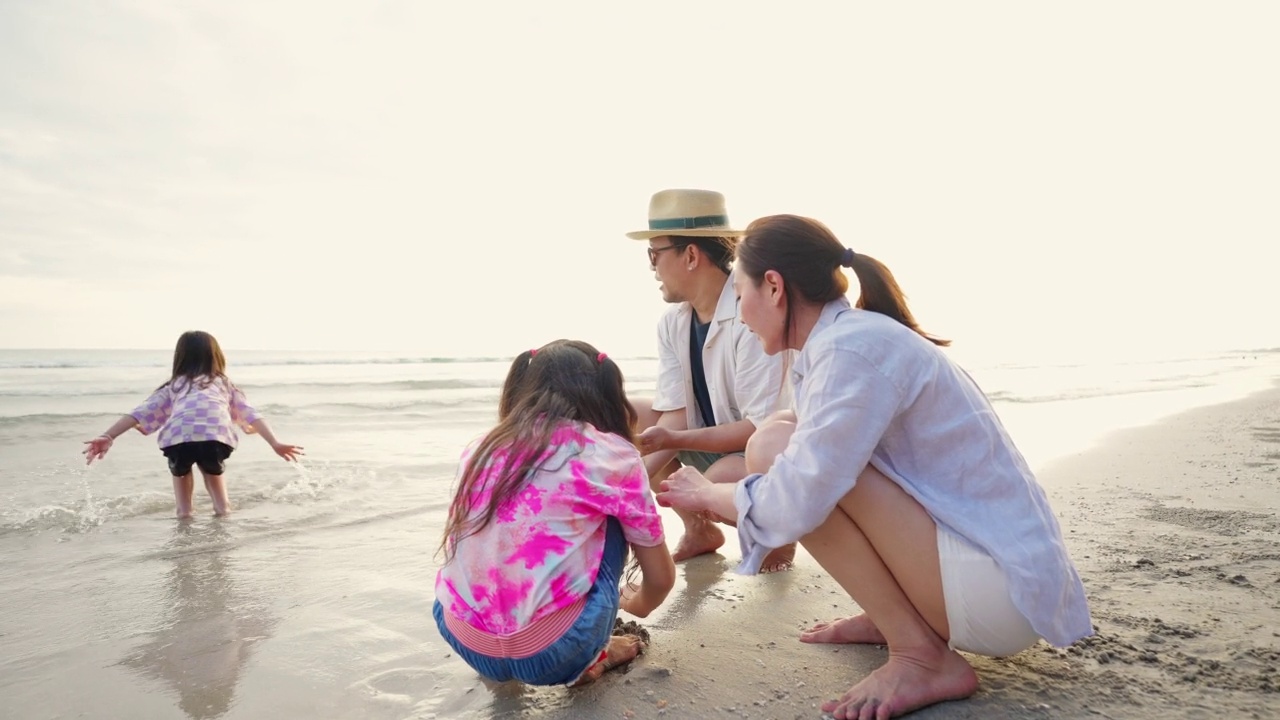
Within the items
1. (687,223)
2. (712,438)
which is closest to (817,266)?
(712,438)

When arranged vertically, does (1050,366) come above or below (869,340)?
below

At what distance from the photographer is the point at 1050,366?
19938 mm

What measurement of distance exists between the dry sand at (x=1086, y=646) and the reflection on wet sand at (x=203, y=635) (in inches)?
35.5

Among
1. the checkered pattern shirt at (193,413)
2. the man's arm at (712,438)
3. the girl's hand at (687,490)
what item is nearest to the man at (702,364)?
the man's arm at (712,438)

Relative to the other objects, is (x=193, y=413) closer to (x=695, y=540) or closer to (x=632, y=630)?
(x=695, y=540)

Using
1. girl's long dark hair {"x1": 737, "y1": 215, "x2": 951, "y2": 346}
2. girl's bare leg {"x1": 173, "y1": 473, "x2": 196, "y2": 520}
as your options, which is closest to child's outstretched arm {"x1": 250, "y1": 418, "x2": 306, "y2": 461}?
girl's bare leg {"x1": 173, "y1": 473, "x2": 196, "y2": 520}

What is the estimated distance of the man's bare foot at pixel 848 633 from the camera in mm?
2402

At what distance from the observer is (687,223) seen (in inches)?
139

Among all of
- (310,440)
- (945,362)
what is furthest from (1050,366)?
(945,362)

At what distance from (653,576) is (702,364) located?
4.89 ft

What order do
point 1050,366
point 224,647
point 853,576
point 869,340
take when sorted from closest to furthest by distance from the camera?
point 869,340 < point 853,576 < point 224,647 < point 1050,366

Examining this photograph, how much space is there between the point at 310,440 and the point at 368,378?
9.46 meters

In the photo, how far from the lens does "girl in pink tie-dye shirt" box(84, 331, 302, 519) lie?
5117 millimetres

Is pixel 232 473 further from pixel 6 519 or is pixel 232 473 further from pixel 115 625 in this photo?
pixel 115 625
